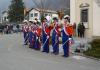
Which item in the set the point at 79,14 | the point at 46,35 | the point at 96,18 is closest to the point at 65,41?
the point at 46,35

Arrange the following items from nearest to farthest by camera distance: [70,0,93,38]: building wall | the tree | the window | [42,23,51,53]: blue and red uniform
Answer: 1. [42,23,51,53]: blue and red uniform
2. [70,0,93,38]: building wall
3. the window
4. the tree

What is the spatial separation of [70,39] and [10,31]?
155 feet

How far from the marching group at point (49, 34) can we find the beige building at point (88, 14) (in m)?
11.7

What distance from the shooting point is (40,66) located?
45.6 feet

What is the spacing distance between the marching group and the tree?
7380cm

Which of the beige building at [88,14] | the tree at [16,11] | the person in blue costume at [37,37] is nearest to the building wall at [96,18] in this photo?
the beige building at [88,14]

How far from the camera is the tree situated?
98.3 meters

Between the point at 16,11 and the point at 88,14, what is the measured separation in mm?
63479

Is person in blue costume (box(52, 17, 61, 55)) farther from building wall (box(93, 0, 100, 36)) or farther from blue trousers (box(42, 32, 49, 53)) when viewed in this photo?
building wall (box(93, 0, 100, 36))

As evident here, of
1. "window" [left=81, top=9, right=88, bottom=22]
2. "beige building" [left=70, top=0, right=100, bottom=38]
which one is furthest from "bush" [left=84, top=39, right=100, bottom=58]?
"window" [left=81, top=9, right=88, bottom=22]

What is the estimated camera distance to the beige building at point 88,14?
35.1 metres

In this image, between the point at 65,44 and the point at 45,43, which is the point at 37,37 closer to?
the point at 45,43

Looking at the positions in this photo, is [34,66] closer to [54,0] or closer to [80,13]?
[80,13]

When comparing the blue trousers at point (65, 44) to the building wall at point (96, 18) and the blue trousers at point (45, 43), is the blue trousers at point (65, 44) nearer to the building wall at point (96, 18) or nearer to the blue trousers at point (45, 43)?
the blue trousers at point (45, 43)
